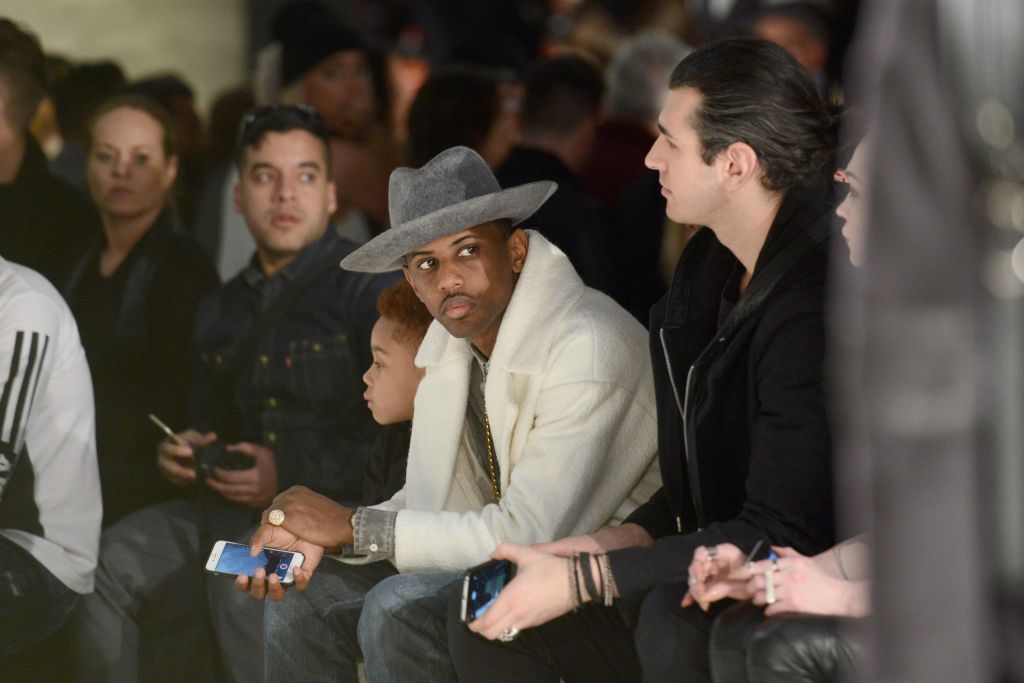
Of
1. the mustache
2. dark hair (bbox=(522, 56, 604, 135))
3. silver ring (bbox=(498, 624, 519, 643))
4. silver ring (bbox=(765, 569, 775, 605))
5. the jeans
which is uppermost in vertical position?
dark hair (bbox=(522, 56, 604, 135))

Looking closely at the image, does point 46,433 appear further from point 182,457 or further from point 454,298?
point 454,298

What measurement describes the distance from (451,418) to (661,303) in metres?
0.54

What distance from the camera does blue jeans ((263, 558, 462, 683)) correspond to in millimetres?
2916

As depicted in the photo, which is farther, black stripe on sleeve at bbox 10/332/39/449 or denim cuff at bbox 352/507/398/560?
black stripe on sleeve at bbox 10/332/39/449

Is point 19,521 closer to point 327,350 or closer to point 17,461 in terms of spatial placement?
point 17,461

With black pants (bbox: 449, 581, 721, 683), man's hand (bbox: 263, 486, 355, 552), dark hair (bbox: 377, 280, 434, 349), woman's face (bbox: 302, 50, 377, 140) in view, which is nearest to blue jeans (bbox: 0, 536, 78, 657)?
man's hand (bbox: 263, 486, 355, 552)

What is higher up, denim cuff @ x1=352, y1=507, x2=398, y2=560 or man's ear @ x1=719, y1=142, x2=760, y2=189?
man's ear @ x1=719, y1=142, x2=760, y2=189

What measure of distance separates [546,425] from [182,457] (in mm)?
1316

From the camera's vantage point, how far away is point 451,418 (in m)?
3.21

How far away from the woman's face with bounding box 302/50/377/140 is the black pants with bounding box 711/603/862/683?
3086 mm

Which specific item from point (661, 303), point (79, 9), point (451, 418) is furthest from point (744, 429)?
point (79, 9)

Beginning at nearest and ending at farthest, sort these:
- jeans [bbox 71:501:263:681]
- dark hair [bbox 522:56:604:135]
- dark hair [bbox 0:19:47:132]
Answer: jeans [bbox 71:501:263:681] → dark hair [bbox 0:19:47:132] → dark hair [bbox 522:56:604:135]

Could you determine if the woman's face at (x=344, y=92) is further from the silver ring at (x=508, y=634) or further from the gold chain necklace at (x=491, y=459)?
the silver ring at (x=508, y=634)

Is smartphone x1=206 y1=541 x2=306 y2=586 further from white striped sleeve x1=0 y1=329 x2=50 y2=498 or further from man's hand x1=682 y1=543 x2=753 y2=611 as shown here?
man's hand x1=682 y1=543 x2=753 y2=611
